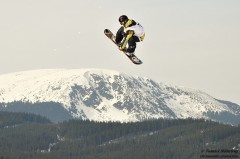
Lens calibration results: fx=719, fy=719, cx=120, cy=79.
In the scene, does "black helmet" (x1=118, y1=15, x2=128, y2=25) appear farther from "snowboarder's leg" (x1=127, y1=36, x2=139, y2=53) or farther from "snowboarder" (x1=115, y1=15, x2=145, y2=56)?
"snowboarder's leg" (x1=127, y1=36, x2=139, y2=53)

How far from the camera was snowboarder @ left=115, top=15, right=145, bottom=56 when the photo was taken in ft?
149

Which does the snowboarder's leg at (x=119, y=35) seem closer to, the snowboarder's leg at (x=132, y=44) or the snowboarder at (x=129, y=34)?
A: the snowboarder at (x=129, y=34)

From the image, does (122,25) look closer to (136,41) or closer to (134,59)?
(136,41)

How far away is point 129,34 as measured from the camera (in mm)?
46281

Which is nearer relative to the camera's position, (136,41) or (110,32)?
(136,41)

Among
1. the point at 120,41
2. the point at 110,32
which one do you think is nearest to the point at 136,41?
the point at 120,41

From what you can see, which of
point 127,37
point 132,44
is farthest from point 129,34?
point 132,44

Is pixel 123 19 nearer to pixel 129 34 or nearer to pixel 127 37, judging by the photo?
pixel 129 34

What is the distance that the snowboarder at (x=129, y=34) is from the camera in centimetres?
4531

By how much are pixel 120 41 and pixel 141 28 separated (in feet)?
8.72

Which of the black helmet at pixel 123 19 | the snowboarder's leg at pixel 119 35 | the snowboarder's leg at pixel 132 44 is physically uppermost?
the black helmet at pixel 123 19

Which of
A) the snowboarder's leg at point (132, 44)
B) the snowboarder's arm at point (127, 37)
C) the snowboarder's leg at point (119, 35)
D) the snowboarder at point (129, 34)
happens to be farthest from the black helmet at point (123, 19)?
the snowboarder's leg at point (132, 44)

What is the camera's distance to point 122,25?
46.2m

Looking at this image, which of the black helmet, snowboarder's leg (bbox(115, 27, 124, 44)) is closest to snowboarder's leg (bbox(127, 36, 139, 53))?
snowboarder's leg (bbox(115, 27, 124, 44))
